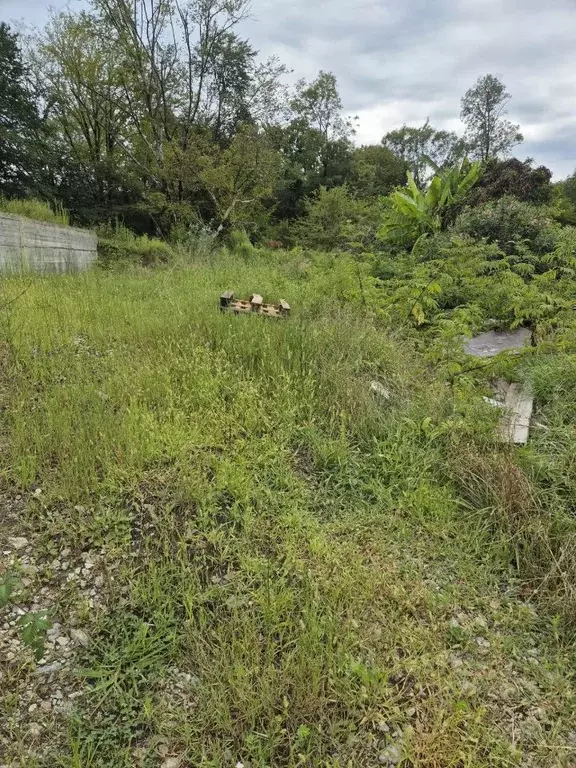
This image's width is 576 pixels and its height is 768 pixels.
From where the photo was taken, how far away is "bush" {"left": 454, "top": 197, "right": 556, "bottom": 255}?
7.60 metres

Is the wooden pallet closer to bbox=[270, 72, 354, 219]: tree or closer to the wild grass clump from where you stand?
the wild grass clump

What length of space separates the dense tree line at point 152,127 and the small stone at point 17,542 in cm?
1106

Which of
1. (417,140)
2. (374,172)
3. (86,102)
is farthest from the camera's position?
(417,140)

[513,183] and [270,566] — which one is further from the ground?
[513,183]

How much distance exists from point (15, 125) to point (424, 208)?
10.1 metres

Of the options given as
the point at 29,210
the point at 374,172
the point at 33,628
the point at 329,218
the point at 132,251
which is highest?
the point at 374,172

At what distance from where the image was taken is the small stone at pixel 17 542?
196cm

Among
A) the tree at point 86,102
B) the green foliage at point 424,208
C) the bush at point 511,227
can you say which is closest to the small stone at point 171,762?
the bush at point 511,227

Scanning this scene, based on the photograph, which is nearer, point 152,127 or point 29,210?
point 29,210

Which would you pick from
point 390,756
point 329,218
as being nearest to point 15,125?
point 329,218

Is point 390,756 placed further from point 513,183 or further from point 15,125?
point 513,183

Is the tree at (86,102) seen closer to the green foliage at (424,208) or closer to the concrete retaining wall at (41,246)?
the concrete retaining wall at (41,246)

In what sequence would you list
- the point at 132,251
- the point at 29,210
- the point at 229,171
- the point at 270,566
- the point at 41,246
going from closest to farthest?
the point at 270,566 < the point at 41,246 < the point at 29,210 < the point at 132,251 < the point at 229,171

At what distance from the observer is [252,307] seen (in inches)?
185
